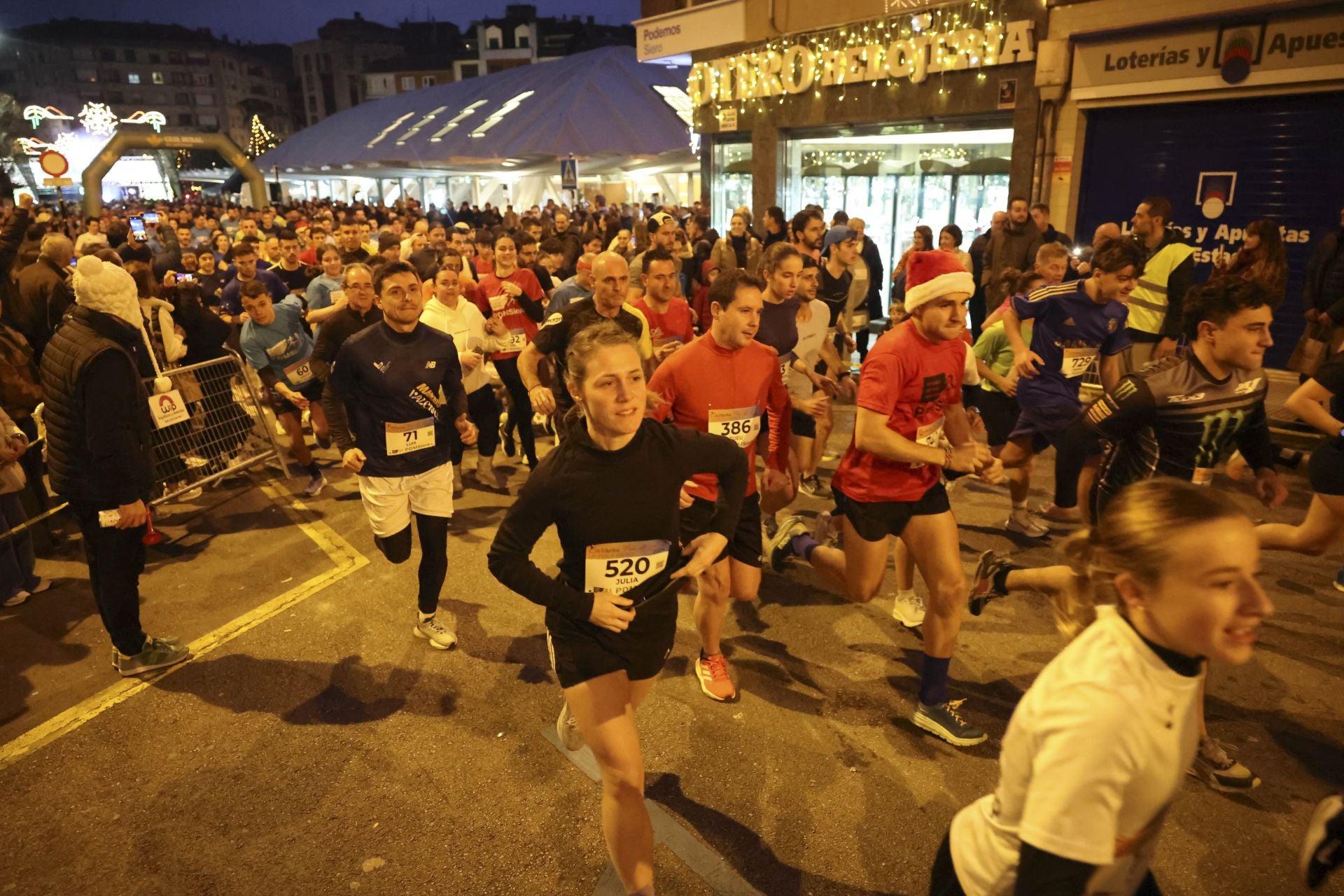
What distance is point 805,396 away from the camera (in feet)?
21.6

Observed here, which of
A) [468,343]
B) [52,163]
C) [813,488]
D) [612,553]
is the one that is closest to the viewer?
[612,553]

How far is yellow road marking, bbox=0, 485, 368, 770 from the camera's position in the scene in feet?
13.9

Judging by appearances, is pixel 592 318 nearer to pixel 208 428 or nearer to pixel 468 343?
pixel 468 343

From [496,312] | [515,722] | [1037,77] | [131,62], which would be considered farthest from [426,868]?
[131,62]

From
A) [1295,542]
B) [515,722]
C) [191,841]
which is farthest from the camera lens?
[515,722]

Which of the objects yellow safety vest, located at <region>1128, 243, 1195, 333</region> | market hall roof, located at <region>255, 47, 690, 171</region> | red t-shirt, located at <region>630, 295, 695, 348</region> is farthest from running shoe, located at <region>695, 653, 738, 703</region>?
market hall roof, located at <region>255, 47, 690, 171</region>

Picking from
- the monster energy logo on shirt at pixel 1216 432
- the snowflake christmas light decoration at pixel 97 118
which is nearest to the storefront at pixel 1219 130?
the monster energy logo on shirt at pixel 1216 432

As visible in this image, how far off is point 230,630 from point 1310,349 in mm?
9480

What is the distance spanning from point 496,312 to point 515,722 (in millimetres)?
4219

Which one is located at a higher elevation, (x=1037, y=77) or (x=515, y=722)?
(x=1037, y=77)

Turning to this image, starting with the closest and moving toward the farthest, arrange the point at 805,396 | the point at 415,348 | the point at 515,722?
1. the point at 515,722
2. the point at 415,348
3. the point at 805,396

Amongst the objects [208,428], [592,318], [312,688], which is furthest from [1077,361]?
[208,428]

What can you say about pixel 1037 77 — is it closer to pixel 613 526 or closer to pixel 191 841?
pixel 613 526

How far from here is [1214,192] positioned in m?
10.6
